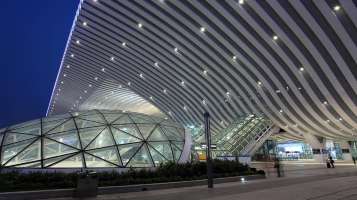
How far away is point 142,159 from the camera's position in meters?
15.2

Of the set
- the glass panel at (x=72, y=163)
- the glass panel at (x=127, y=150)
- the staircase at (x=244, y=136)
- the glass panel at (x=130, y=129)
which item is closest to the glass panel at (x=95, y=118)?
the glass panel at (x=130, y=129)

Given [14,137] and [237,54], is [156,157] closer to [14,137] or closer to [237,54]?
[14,137]

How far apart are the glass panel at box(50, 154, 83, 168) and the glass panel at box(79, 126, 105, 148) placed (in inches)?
34.5

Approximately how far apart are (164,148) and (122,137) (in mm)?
2754

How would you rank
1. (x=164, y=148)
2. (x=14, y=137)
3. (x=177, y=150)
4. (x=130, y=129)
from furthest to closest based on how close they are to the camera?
(x=177, y=150)
(x=130, y=129)
(x=164, y=148)
(x=14, y=137)

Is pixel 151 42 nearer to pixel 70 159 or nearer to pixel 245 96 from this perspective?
pixel 245 96

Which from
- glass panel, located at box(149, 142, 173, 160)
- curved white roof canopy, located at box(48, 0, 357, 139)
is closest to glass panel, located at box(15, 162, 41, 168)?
glass panel, located at box(149, 142, 173, 160)

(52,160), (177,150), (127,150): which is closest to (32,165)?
(52,160)

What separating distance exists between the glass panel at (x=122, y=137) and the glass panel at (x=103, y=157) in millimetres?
755

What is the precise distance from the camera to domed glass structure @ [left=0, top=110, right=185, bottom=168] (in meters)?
13.7

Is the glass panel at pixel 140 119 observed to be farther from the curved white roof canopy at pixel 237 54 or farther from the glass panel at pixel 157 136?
the curved white roof canopy at pixel 237 54

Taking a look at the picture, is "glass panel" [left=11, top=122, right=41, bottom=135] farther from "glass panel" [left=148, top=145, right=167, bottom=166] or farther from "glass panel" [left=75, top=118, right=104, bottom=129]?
"glass panel" [left=148, top=145, right=167, bottom=166]

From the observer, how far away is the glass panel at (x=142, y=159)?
1482 cm

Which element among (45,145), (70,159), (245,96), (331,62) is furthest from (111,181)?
(245,96)
